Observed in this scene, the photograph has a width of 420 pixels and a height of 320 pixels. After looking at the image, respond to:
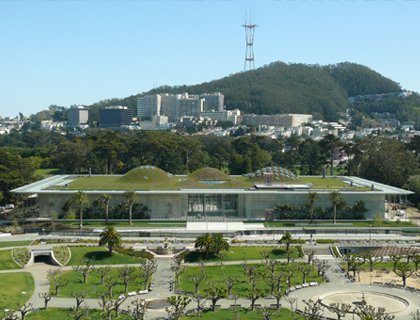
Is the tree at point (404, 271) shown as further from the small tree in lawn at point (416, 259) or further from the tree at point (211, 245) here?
the tree at point (211, 245)

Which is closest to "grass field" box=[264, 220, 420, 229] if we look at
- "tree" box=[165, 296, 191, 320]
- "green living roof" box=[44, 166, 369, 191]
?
"green living roof" box=[44, 166, 369, 191]

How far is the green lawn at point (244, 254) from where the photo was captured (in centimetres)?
5651

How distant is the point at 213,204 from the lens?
76875mm

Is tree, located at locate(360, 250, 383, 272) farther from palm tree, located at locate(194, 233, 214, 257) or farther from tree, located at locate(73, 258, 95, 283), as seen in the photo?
tree, located at locate(73, 258, 95, 283)

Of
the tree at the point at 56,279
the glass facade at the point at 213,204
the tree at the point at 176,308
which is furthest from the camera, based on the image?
the glass facade at the point at 213,204

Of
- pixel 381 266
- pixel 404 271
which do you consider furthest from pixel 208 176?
pixel 404 271

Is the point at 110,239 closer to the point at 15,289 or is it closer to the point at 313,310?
the point at 15,289

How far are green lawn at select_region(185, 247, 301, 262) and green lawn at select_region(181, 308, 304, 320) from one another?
13.9 m

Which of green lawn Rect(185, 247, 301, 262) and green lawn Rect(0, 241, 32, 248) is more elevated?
green lawn Rect(0, 241, 32, 248)

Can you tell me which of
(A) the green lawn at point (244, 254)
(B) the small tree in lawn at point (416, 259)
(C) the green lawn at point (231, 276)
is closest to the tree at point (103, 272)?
(C) the green lawn at point (231, 276)

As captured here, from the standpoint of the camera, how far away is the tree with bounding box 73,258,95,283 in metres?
49.8

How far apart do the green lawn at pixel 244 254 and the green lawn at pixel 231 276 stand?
8.27ft

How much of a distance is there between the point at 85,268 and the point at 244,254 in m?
15.2

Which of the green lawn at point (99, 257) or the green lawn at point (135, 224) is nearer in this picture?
the green lawn at point (99, 257)
